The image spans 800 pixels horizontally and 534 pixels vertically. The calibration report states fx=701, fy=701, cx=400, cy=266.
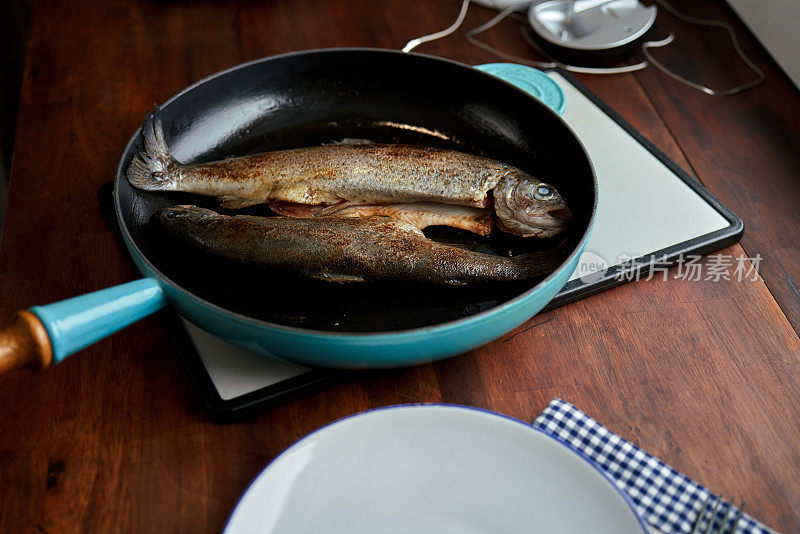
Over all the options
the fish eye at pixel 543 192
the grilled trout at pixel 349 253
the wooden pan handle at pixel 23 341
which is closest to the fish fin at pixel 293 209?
the grilled trout at pixel 349 253

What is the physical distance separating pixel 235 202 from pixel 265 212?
0.05 metres

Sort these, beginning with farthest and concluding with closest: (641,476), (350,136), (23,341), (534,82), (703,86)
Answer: (703,86) → (534,82) → (350,136) → (641,476) → (23,341)

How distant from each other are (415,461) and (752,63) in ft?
4.85

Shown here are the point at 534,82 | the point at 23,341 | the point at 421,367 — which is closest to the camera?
the point at 23,341

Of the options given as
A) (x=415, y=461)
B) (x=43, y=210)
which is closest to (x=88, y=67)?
(x=43, y=210)

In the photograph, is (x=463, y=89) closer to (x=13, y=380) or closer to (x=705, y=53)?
(x=705, y=53)

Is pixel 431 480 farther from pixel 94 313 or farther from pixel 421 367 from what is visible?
pixel 94 313

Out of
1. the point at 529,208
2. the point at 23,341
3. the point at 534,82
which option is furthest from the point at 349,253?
the point at 534,82

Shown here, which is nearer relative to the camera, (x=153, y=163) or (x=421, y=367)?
(x=421, y=367)

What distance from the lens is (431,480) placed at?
0.86m

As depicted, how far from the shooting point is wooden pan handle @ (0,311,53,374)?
79 centimetres

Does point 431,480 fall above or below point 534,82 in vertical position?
below

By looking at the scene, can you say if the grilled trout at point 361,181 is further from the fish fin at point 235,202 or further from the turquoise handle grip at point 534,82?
the turquoise handle grip at point 534,82

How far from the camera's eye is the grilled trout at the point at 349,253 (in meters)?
1.07
